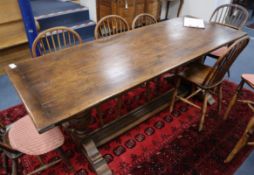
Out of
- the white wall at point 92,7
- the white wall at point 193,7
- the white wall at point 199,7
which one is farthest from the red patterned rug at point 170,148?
the white wall at point 199,7

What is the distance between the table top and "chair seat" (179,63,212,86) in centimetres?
31

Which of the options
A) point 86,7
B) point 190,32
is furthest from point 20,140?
point 86,7

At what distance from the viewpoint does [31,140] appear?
4.17 ft

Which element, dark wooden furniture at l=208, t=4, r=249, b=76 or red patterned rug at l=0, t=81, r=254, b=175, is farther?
dark wooden furniture at l=208, t=4, r=249, b=76

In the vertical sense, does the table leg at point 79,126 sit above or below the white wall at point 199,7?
below

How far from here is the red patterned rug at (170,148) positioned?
158 centimetres

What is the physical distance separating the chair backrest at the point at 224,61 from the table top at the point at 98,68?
0.58 ft

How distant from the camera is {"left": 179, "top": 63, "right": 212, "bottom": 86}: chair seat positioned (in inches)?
72.1

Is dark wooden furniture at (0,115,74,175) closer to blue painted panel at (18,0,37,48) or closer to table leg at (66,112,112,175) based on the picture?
table leg at (66,112,112,175)

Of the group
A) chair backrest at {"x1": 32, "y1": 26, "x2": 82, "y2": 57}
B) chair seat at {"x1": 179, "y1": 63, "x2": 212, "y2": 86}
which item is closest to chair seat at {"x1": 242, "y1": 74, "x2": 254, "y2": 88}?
chair seat at {"x1": 179, "y1": 63, "x2": 212, "y2": 86}

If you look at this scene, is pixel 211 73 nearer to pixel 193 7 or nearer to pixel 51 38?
pixel 51 38

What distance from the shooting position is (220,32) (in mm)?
2008

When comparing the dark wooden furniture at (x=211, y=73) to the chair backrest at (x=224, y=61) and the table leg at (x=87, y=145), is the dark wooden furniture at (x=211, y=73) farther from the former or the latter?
the table leg at (x=87, y=145)

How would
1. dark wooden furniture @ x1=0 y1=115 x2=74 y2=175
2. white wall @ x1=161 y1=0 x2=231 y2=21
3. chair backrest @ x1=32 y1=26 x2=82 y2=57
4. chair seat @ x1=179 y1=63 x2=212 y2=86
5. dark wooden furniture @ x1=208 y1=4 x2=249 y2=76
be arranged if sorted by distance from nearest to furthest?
1. dark wooden furniture @ x1=0 y1=115 x2=74 y2=175
2. chair backrest @ x1=32 y1=26 x2=82 y2=57
3. chair seat @ x1=179 y1=63 x2=212 y2=86
4. dark wooden furniture @ x1=208 y1=4 x2=249 y2=76
5. white wall @ x1=161 y1=0 x2=231 y2=21
